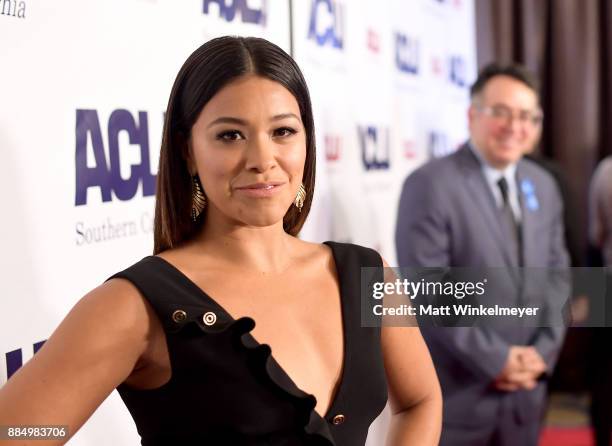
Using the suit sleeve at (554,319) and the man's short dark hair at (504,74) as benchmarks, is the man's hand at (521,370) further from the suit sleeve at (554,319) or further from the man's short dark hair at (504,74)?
the man's short dark hair at (504,74)

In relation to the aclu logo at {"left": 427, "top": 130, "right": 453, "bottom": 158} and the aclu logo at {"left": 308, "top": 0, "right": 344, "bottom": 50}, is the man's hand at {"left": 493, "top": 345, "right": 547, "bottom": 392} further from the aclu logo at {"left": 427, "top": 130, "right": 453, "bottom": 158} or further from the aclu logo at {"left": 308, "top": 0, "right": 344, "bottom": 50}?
the aclu logo at {"left": 427, "top": 130, "right": 453, "bottom": 158}

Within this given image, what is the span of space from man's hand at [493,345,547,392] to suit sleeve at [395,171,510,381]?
38 millimetres

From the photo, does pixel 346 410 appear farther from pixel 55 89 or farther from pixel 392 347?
pixel 55 89

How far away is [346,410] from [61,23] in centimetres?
99

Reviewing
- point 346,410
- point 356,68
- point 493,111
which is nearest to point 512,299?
point 493,111

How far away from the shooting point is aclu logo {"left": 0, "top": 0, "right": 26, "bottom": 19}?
1697mm

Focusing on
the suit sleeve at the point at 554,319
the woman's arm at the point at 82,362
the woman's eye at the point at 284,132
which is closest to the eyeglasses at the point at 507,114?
the suit sleeve at the point at 554,319

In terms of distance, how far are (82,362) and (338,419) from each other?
1.43ft

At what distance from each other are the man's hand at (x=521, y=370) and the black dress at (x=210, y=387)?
6.11 feet

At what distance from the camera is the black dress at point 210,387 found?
4.53ft

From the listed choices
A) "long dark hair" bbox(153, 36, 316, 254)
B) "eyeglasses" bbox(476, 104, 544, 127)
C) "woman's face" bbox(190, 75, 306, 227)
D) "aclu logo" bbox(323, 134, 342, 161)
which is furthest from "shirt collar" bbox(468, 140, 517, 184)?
"woman's face" bbox(190, 75, 306, 227)

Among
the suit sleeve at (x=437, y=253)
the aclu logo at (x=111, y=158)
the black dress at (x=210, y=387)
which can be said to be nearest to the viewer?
the black dress at (x=210, y=387)

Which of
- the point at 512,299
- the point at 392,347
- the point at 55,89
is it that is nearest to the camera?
the point at 392,347

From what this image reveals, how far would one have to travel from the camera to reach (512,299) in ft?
10.4
